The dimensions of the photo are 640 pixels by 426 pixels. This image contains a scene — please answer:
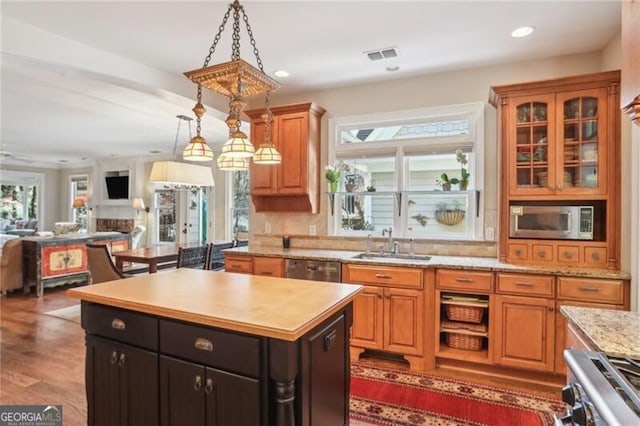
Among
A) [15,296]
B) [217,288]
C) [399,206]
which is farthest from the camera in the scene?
[15,296]

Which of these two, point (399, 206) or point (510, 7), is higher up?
point (510, 7)

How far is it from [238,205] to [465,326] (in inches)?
216

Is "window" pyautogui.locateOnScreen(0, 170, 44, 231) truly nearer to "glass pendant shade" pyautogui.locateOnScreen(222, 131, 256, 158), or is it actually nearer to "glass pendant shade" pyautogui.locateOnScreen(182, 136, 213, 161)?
"glass pendant shade" pyautogui.locateOnScreen(182, 136, 213, 161)

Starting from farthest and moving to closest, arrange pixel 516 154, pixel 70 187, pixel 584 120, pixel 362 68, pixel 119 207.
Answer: pixel 70 187 → pixel 119 207 → pixel 362 68 → pixel 516 154 → pixel 584 120

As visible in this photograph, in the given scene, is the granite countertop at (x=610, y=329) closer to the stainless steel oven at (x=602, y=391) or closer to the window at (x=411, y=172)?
the stainless steel oven at (x=602, y=391)

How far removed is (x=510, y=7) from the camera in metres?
2.42

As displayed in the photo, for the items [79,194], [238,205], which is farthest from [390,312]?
[79,194]

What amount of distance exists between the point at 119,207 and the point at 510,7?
978 cm

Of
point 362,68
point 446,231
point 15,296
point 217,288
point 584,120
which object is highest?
point 362,68

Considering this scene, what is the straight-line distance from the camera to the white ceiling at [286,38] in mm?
2428

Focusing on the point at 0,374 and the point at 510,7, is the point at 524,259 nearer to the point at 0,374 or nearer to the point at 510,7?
the point at 510,7

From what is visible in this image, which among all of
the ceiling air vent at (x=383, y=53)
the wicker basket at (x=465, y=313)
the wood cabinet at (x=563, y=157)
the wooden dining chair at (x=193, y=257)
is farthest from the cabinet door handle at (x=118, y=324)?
the wood cabinet at (x=563, y=157)

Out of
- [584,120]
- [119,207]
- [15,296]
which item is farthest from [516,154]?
[119,207]

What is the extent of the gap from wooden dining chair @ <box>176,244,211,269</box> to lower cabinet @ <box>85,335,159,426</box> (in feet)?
6.87
